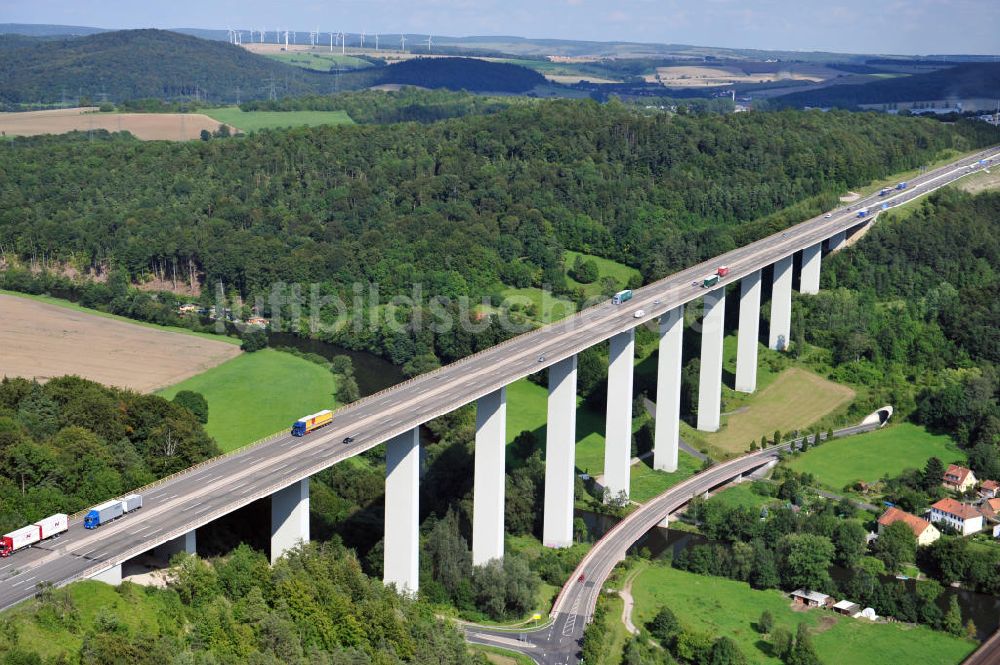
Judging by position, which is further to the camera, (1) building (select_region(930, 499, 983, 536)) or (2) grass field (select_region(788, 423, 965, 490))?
(2) grass field (select_region(788, 423, 965, 490))

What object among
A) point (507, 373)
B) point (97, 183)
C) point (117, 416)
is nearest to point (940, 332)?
point (507, 373)

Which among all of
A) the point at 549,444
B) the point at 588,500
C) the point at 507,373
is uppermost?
the point at 507,373

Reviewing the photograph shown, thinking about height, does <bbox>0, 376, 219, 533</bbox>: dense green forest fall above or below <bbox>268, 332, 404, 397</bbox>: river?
above

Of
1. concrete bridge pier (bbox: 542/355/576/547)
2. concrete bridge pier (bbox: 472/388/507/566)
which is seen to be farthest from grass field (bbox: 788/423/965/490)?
concrete bridge pier (bbox: 472/388/507/566)

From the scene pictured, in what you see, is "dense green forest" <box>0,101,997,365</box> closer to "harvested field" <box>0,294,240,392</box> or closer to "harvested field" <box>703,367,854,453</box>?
"harvested field" <box>0,294,240,392</box>

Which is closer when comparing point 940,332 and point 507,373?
point 507,373

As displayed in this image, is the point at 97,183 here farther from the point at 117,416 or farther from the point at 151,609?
the point at 151,609

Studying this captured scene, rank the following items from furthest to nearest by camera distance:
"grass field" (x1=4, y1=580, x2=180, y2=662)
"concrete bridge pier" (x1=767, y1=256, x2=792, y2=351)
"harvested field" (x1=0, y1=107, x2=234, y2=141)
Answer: "harvested field" (x1=0, y1=107, x2=234, y2=141), "concrete bridge pier" (x1=767, y1=256, x2=792, y2=351), "grass field" (x1=4, y1=580, x2=180, y2=662)
